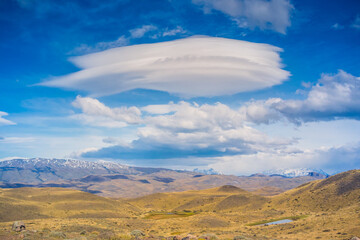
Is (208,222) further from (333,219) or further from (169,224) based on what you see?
(333,219)

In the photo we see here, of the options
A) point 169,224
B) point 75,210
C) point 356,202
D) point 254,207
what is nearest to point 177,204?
point 254,207

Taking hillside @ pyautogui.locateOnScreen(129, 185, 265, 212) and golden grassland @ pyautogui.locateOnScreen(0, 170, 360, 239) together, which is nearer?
golden grassland @ pyautogui.locateOnScreen(0, 170, 360, 239)

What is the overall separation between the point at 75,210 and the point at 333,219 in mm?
90203

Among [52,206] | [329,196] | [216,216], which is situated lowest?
[216,216]

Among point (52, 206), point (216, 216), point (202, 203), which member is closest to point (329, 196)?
point (216, 216)

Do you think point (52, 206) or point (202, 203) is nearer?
point (52, 206)

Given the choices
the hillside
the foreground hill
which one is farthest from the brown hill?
the foreground hill

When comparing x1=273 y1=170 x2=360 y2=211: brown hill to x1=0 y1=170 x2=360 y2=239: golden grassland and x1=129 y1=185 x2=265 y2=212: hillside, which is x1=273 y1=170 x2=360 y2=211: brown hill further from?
x1=129 y1=185 x2=265 y2=212: hillside

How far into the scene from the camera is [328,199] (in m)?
104

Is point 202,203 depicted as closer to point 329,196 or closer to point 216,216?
point 216,216

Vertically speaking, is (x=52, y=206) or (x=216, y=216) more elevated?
(x=52, y=206)

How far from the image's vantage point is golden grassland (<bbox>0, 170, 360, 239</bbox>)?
62.6 m

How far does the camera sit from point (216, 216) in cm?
10212

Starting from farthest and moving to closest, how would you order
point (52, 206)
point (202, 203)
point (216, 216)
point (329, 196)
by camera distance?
point (202, 203) → point (52, 206) → point (329, 196) → point (216, 216)
